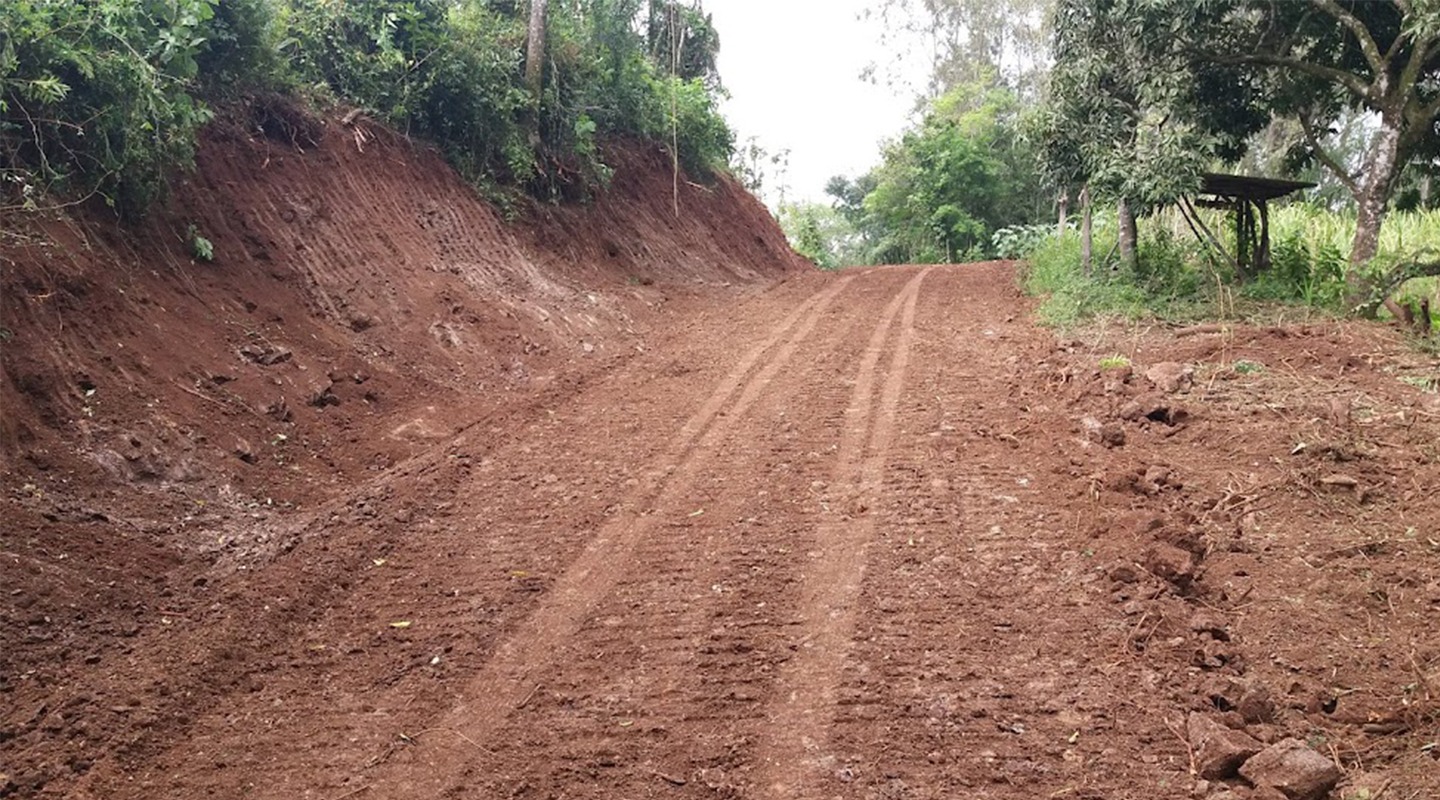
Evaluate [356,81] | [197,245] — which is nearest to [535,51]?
[356,81]

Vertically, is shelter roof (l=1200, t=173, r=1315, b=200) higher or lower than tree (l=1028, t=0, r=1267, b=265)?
lower

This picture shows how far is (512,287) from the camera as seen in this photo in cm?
1096

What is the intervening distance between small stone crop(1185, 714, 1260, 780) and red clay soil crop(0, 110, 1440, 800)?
0.02 metres

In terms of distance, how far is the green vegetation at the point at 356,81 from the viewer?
6000mm

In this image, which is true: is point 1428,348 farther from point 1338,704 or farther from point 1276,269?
point 1338,704

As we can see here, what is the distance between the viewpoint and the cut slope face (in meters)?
4.50

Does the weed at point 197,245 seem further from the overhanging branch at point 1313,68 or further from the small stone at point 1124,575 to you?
the overhanging branch at point 1313,68

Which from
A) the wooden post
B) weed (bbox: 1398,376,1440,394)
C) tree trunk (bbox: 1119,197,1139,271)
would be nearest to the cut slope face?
tree trunk (bbox: 1119,197,1139,271)

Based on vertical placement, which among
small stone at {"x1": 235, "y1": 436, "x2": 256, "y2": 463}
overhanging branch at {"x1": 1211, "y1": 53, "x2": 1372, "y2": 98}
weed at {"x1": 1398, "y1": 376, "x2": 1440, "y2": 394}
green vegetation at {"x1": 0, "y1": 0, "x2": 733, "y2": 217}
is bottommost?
weed at {"x1": 1398, "y1": 376, "x2": 1440, "y2": 394}

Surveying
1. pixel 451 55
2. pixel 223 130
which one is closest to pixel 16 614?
pixel 223 130

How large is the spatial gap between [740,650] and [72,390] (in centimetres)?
430

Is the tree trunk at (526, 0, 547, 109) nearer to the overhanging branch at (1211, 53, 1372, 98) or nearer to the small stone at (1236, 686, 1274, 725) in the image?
the overhanging branch at (1211, 53, 1372, 98)

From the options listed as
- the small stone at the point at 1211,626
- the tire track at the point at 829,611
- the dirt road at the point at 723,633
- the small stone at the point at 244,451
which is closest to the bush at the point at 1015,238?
the tire track at the point at 829,611

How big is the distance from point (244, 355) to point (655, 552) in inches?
157
